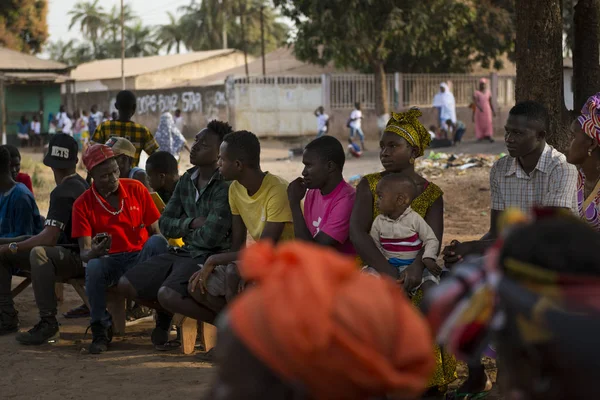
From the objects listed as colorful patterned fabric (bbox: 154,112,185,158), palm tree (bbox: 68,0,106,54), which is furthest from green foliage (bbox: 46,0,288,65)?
colorful patterned fabric (bbox: 154,112,185,158)

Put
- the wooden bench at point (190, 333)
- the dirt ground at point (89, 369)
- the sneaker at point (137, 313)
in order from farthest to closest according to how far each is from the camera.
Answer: the sneaker at point (137, 313), the wooden bench at point (190, 333), the dirt ground at point (89, 369)

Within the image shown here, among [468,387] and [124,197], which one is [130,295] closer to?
[124,197]

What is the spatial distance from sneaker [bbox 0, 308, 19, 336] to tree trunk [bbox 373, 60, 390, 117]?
2305 centimetres

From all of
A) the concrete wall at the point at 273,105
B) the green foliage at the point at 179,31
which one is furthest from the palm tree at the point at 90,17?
the concrete wall at the point at 273,105

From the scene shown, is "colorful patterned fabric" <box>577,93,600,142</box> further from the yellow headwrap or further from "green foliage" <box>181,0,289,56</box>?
"green foliage" <box>181,0,289,56</box>

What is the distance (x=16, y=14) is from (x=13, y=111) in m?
4.50

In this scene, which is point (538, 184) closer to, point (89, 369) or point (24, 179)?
point (89, 369)

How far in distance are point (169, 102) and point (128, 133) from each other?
28.1 m

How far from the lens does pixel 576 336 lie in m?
1.81

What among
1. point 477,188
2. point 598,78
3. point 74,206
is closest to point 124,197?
point 74,206

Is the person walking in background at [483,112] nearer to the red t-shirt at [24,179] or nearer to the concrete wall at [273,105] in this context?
the concrete wall at [273,105]

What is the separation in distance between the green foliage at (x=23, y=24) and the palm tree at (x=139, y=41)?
2874 centimetres

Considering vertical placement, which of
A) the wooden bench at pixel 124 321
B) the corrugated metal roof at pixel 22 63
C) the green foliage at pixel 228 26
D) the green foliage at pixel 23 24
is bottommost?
the wooden bench at pixel 124 321

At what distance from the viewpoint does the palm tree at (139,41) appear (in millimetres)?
68500
